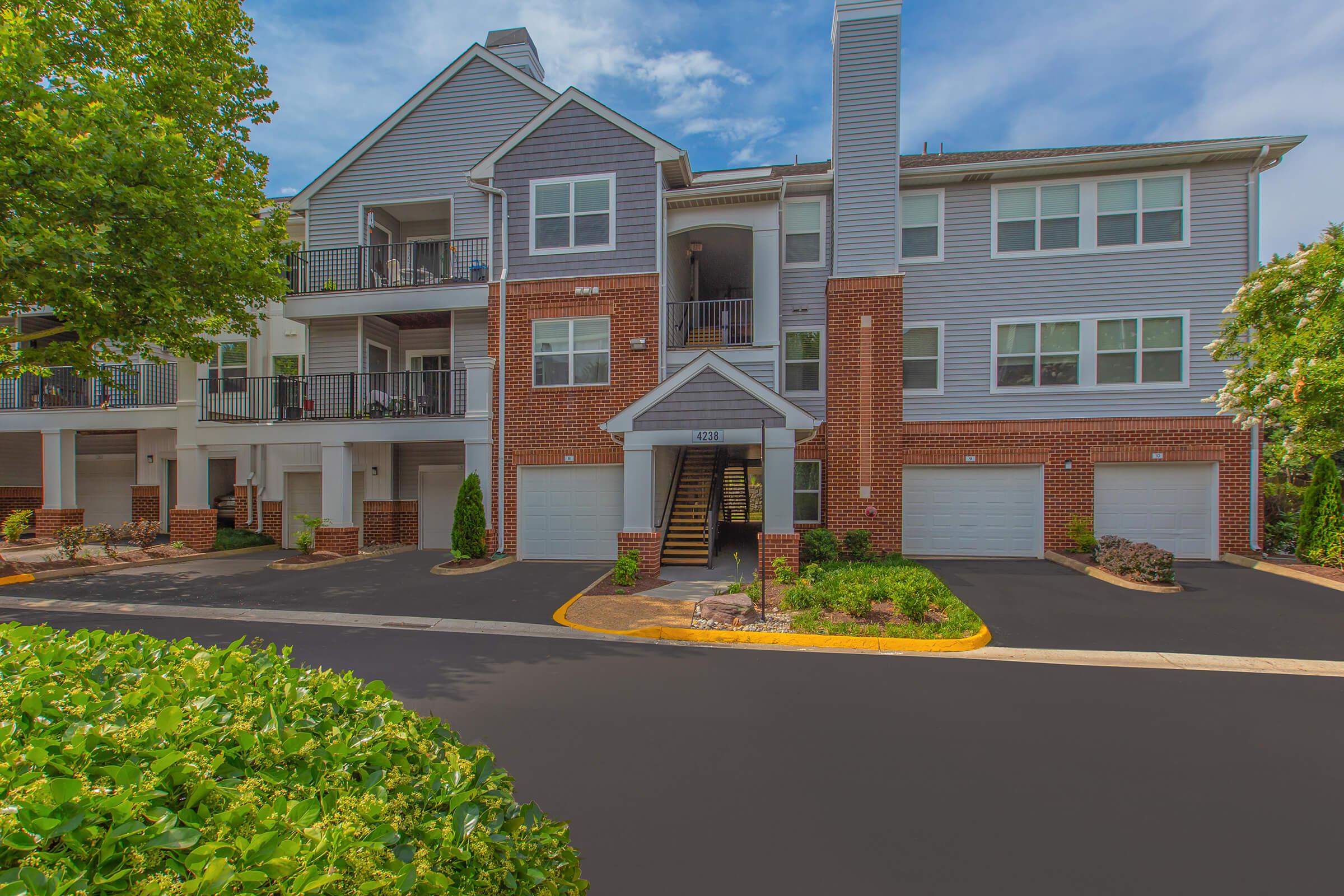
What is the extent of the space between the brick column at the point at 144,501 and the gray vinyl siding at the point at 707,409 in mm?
16858

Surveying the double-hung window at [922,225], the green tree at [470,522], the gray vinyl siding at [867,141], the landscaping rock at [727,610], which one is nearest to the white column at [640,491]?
the landscaping rock at [727,610]

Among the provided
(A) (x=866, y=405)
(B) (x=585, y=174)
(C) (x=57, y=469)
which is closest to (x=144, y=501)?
(C) (x=57, y=469)

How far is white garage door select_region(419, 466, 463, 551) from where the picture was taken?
16.7 m

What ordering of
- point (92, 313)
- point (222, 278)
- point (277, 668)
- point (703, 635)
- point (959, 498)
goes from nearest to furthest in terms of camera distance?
point (277, 668), point (703, 635), point (92, 313), point (222, 278), point (959, 498)

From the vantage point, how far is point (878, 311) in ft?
46.8

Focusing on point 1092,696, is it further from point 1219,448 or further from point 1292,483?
point 1292,483

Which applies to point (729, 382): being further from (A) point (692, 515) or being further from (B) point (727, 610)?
(B) point (727, 610)

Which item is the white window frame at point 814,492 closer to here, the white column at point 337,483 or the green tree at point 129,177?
the white column at point 337,483

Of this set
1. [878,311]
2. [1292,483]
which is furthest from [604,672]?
[1292,483]

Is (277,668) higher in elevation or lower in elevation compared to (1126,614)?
higher

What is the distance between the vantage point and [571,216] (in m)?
14.7

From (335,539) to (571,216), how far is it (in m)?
9.37

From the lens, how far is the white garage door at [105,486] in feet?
65.0

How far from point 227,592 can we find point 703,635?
8623 millimetres
